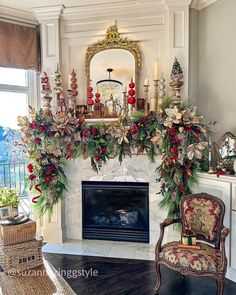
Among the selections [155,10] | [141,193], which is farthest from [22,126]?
[155,10]

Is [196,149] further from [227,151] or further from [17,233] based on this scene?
[17,233]

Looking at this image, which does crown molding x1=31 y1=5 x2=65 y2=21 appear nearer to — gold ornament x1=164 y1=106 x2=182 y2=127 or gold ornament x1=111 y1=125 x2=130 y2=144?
gold ornament x1=111 y1=125 x2=130 y2=144

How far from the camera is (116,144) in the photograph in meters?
3.42

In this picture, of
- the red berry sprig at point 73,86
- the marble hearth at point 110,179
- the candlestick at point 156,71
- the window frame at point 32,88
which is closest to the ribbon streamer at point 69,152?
the marble hearth at point 110,179

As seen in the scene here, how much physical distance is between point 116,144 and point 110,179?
1.95 ft

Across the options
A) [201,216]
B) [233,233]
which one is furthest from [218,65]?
[233,233]

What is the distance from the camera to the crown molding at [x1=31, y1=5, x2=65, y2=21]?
3679 millimetres

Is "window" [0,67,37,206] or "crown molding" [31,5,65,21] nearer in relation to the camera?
"crown molding" [31,5,65,21]

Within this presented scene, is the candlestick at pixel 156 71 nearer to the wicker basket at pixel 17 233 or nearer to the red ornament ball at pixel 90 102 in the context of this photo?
the red ornament ball at pixel 90 102

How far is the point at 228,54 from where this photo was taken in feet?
10.7

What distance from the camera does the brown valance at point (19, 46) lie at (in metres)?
3.68

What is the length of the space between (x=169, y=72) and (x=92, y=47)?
107 centimetres

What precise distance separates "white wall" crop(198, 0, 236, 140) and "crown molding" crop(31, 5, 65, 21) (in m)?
1.79

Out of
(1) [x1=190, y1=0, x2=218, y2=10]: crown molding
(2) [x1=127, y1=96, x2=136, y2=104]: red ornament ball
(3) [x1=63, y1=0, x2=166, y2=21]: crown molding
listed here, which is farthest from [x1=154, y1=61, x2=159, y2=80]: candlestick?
(1) [x1=190, y1=0, x2=218, y2=10]: crown molding
